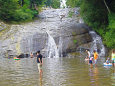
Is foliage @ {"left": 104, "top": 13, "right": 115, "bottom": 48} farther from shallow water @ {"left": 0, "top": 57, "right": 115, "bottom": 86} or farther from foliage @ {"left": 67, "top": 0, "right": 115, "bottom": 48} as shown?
shallow water @ {"left": 0, "top": 57, "right": 115, "bottom": 86}

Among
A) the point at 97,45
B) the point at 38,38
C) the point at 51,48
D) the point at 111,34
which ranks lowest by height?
the point at 51,48

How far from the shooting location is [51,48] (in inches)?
1108

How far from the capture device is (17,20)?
3947 cm

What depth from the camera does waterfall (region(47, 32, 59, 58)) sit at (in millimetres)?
27594

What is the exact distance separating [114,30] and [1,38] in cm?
1570

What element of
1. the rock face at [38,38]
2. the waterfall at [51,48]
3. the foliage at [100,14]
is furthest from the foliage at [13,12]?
the foliage at [100,14]

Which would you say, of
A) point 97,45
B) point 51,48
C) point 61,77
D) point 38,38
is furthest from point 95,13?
point 61,77

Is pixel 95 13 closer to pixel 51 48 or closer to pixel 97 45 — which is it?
pixel 97 45

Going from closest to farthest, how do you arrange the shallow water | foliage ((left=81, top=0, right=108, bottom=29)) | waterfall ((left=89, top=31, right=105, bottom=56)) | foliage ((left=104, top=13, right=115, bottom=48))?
the shallow water, foliage ((left=104, top=13, right=115, bottom=48)), foliage ((left=81, top=0, right=108, bottom=29)), waterfall ((left=89, top=31, right=105, bottom=56))

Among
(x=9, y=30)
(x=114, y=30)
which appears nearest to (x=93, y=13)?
(x=114, y=30)

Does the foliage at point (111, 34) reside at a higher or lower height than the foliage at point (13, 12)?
lower

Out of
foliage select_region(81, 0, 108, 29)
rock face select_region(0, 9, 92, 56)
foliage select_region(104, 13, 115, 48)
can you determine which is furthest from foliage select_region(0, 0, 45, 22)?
foliage select_region(104, 13, 115, 48)

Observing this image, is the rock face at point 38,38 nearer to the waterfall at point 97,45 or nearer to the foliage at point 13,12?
the waterfall at point 97,45

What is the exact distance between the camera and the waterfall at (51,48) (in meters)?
27.6
